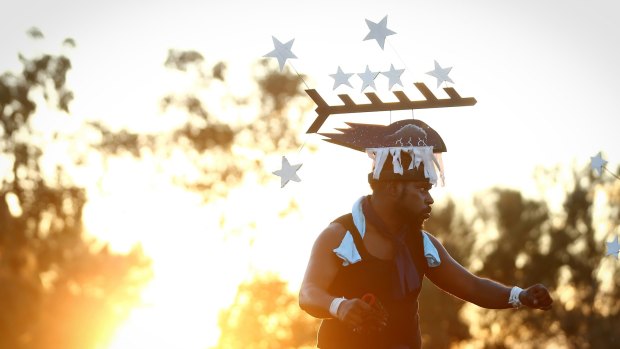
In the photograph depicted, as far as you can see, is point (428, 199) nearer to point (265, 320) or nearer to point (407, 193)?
point (407, 193)

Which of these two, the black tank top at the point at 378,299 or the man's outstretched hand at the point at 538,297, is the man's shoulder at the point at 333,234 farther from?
the man's outstretched hand at the point at 538,297

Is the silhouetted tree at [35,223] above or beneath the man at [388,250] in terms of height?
above

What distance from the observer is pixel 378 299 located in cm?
595

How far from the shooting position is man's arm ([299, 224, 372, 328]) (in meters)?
5.72

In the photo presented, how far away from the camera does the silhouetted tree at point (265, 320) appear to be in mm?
25500

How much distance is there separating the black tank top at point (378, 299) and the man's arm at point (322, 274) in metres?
0.06

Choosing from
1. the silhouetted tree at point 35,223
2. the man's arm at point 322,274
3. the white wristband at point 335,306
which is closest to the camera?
the white wristband at point 335,306

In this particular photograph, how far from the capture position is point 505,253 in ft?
105

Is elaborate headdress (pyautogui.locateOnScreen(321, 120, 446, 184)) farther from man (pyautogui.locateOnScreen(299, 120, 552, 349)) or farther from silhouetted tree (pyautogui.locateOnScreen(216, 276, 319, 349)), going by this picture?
silhouetted tree (pyautogui.locateOnScreen(216, 276, 319, 349))

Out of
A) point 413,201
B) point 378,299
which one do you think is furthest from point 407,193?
point 378,299

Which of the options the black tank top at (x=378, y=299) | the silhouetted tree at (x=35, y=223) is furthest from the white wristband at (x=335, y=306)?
the silhouetted tree at (x=35, y=223)

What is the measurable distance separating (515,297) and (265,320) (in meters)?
21.4

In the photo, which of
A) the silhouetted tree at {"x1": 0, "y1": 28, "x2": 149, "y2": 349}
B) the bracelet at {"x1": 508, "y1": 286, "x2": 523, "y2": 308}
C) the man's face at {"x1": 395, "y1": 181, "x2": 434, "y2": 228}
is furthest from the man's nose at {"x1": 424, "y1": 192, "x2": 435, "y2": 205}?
the silhouetted tree at {"x1": 0, "y1": 28, "x2": 149, "y2": 349}

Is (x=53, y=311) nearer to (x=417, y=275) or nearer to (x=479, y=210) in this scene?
(x=479, y=210)
